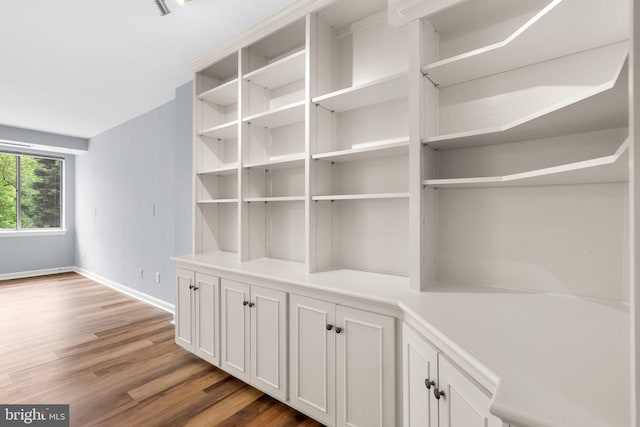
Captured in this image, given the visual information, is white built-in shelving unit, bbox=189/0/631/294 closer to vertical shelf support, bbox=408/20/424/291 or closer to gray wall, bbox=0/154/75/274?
vertical shelf support, bbox=408/20/424/291

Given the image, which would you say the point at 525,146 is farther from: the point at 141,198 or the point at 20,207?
the point at 20,207

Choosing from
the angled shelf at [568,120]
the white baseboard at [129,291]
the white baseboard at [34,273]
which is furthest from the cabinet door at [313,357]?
the white baseboard at [34,273]

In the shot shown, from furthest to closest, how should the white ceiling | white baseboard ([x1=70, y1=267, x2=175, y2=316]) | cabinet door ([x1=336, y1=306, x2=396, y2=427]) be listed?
white baseboard ([x1=70, y1=267, x2=175, y2=316]) → the white ceiling → cabinet door ([x1=336, y1=306, x2=396, y2=427])

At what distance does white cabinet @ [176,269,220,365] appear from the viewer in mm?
2365

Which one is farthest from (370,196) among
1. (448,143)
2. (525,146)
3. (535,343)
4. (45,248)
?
(45,248)

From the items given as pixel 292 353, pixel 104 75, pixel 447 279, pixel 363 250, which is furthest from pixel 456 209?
pixel 104 75

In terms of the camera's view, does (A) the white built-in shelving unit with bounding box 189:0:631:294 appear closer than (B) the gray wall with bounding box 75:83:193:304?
Yes

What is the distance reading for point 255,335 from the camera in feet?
6.77

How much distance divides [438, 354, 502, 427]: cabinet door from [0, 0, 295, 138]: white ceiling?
89.3 inches

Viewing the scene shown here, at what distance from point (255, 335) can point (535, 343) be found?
1.61 m

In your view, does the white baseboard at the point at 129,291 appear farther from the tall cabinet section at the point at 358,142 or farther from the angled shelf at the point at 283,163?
the tall cabinet section at the point at 358,142

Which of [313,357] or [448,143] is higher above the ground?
[448,143]

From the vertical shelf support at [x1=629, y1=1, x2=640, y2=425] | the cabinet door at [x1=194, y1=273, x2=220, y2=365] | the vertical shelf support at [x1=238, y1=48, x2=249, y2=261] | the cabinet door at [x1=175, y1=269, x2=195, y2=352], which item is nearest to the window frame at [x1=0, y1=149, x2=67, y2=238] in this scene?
the cabinet door at [x1=175, y1=269, x2=195, y2=352]

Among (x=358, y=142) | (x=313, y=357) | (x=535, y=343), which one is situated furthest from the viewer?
(x=358, y=142)
